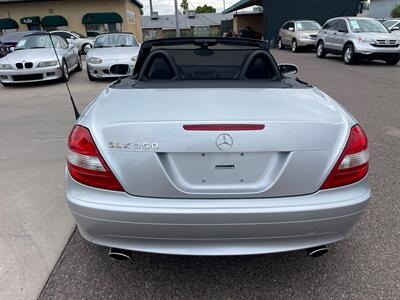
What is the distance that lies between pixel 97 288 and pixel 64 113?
17.7 feet

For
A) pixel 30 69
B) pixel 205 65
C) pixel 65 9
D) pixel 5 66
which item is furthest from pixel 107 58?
pixel 65 9

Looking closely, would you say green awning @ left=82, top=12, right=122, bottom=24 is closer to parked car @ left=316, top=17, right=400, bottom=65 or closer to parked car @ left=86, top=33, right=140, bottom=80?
parked car @ left=316, top=17, right=400, bottom=65

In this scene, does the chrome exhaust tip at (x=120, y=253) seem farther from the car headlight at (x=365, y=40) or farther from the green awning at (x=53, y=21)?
the green awning at (x=53, y=21)

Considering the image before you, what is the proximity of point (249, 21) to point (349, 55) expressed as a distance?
99.1 ft

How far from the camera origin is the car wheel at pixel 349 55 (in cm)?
1303

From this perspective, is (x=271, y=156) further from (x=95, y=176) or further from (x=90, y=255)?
(x=90, y=255)

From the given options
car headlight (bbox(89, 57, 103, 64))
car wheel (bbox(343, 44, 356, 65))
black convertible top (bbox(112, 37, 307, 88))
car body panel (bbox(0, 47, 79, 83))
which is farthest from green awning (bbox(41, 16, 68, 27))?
black convertible top (bbox(112, 37, 307, 88))

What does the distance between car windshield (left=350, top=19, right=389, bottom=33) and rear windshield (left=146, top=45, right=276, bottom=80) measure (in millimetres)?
11570

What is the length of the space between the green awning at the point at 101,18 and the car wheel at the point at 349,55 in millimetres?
22148

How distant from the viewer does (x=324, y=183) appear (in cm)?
198

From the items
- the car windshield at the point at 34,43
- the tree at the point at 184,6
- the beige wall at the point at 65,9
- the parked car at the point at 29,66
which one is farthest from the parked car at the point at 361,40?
the tree at the point at 184,6

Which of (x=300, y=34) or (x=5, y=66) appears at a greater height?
(x=5, y=66)

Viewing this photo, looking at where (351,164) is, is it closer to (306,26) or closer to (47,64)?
(47,64)

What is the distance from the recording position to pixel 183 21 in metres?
68.3
